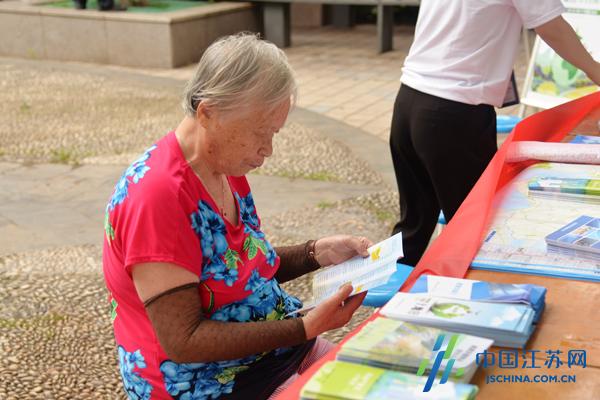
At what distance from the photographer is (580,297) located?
6.15ft

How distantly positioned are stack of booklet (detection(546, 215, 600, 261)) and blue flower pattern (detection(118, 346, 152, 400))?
3.30ft

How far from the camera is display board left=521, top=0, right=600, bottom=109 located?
4.81 m

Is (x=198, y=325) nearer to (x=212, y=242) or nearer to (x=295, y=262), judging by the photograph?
(x=212, y=242)

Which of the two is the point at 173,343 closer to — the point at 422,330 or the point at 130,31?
the point at 422,330

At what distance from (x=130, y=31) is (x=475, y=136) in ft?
22.4

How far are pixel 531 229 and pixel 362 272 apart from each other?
0.47 m

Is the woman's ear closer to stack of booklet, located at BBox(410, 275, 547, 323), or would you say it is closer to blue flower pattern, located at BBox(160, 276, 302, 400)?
blue flower pattern, located at BBox(160, 276, 302, 400)

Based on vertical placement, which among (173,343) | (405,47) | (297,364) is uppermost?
(173,343)

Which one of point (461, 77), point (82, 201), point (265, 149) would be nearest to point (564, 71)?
point (461, 77)

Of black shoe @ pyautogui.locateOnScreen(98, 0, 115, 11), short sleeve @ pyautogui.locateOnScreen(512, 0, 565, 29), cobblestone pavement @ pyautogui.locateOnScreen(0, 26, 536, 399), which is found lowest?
cobblestone pavement @ pyautogui.locateOnScreen(0, 26, 536, 399)

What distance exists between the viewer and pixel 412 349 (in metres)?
1.52

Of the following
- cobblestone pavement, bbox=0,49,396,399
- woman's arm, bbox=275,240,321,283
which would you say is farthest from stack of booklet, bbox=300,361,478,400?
cobblestone pavement, bbox=0,49,396,399

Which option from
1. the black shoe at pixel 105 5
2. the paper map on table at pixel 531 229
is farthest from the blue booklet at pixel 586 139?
the black shoe at pixel 105 5

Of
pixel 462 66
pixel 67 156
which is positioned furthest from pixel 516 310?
pixel 67 156
